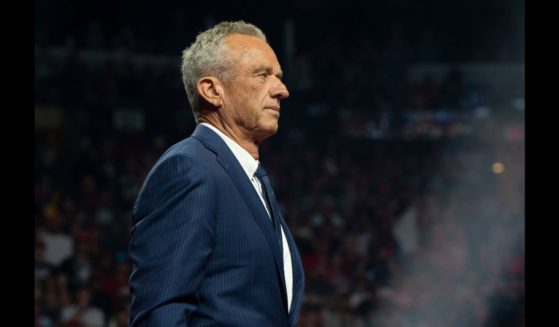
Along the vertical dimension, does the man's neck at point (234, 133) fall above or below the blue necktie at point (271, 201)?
above

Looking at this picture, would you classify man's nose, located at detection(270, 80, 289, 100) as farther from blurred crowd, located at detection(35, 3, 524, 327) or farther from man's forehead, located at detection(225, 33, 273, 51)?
blurred crowd, located at detection(35, 3, 524, 327)

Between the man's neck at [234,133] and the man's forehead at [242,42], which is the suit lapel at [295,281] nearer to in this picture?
the man's neck at [234,133]

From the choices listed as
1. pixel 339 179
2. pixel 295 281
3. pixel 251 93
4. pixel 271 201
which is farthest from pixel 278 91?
pixel 339 179

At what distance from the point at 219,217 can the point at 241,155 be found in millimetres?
152

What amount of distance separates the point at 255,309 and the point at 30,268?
1.09 ft

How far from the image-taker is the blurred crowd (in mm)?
6219

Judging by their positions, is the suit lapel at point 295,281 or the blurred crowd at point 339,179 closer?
the suit lapel at point 295,281

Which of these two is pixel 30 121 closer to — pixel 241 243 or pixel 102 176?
pixel 241 243

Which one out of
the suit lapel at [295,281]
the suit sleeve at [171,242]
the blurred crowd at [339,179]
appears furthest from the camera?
the blurred crowd at [339,179]

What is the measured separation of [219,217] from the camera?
1.38 metres

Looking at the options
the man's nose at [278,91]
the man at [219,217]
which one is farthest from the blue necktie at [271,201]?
the man's nose at [278,91]

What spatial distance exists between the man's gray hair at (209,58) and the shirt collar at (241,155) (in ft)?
0.23

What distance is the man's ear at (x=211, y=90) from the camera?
4.91ft
